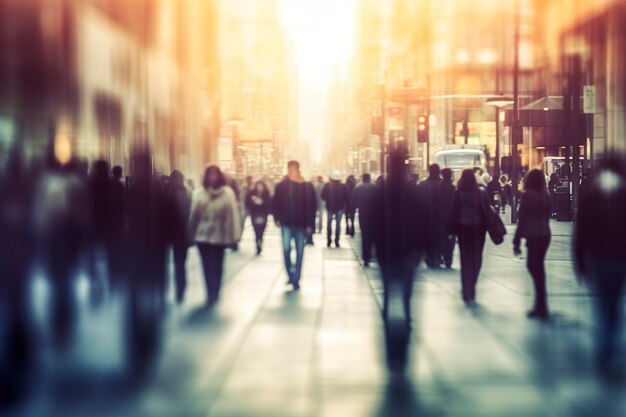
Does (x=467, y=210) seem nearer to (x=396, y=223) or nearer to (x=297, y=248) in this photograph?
(x=297, y=248)

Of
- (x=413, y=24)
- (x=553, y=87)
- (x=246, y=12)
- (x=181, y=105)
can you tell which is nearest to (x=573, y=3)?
(x=553, y=87)

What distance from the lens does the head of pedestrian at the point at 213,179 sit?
1511 centimetres

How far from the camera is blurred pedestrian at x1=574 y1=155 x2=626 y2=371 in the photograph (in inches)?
408

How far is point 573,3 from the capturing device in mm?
36156

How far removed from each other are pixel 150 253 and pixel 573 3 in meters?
25.5

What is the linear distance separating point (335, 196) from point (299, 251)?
12.7 metres

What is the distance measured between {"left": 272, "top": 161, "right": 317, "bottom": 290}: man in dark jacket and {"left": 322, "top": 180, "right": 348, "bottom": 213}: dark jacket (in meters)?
11.9

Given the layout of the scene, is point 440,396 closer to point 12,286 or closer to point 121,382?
point 121,382

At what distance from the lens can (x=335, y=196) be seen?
29.5 m

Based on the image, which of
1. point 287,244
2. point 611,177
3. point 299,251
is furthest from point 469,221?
point 611,177

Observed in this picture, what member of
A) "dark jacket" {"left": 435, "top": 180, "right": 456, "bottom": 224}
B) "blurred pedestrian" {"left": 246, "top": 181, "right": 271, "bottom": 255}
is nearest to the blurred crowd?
"dark jacket" {"left": 435, "top": 180, "right": 456, "bottom": 224}

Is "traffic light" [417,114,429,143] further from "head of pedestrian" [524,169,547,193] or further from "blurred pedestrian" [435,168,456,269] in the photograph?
"head of pedestrian" [524,169,547,193]

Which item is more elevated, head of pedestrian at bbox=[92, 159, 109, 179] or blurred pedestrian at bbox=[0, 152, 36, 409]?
head of pedestrian at bbox=[92, 159, 109, 179]

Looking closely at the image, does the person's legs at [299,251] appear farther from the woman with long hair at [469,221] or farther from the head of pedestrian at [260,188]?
the head of pedestrian at [260,188]
